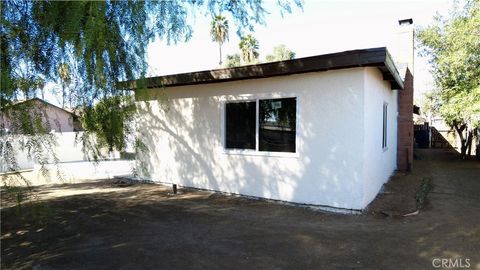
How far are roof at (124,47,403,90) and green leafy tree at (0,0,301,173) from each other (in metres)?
0.38

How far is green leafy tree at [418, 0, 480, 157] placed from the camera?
1245 centimetres

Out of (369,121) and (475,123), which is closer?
(369,121)

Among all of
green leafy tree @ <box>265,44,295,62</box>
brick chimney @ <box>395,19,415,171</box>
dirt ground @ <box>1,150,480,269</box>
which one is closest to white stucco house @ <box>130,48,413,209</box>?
dirt ground @ <box>1,150,480,269</box>

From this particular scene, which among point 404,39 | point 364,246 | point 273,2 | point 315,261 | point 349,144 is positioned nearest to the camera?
point 315,261

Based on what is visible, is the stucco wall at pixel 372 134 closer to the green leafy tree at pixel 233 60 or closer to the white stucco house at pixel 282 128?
the white stucco house at pixel 282 128

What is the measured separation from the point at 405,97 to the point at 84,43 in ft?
41.2

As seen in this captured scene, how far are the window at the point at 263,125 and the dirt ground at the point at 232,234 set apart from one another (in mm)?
1274

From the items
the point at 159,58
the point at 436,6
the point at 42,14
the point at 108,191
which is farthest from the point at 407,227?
the point at 436,6

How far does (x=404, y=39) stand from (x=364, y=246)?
10.4 metres

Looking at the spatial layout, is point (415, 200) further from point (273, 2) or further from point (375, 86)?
point (273, 2)

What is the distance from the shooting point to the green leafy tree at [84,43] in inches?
128

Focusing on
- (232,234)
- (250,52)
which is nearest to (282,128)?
(232,234)

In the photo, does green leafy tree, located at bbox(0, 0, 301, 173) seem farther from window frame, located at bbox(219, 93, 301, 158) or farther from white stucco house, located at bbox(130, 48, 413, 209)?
window frame, located at bbox(219, 93, 301, 158)

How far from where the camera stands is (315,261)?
14.4 feet
